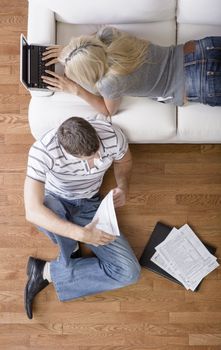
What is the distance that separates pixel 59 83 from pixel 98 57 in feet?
1.11

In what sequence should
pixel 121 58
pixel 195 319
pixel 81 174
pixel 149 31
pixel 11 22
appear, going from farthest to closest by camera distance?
Answer: pixel 11 22
pixel 195 319
pixel 149 31
pixel 81 174
pixel 121 58

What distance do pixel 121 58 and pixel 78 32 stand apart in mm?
483

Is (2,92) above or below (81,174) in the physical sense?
above

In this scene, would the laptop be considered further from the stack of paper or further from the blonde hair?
the stack of paper

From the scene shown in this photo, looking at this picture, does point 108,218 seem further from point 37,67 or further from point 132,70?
point 37,67

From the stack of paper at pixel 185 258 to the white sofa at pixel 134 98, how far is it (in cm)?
58

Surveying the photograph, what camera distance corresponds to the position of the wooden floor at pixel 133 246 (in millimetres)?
2312

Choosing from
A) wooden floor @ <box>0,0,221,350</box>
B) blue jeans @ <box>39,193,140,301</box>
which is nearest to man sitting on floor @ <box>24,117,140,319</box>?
blue jeans @ <box>39,193,140,301</box>

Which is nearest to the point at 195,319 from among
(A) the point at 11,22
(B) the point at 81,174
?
(B) the point at 81,174

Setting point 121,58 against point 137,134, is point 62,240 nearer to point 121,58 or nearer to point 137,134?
point 137,134

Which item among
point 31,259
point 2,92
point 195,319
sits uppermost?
point 2,92

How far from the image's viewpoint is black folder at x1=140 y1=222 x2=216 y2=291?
2.30 meters

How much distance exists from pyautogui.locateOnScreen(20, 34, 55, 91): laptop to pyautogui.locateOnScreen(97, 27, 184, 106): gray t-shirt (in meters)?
0.31

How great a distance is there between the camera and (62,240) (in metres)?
2.09
